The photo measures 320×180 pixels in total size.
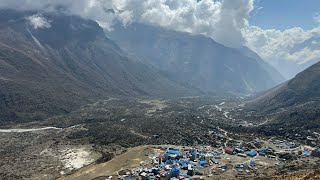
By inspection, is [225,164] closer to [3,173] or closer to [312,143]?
[312,143]

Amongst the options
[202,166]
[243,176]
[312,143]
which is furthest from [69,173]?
[312,143]

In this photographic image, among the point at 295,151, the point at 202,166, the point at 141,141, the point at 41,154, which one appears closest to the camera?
the point at 202,166

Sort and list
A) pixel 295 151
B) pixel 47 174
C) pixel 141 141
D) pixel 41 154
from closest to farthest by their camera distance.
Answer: pixel 47 174 < pixel 295 151 < pixel 41 154 < pixel 141 141

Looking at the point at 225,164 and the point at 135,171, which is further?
the point at 225,164

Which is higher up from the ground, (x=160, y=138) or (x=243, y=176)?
(x=160, y=138)

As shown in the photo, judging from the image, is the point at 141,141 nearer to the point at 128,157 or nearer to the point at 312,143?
the point at 128,157

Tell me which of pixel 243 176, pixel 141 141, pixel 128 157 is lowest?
pixel 243 176
